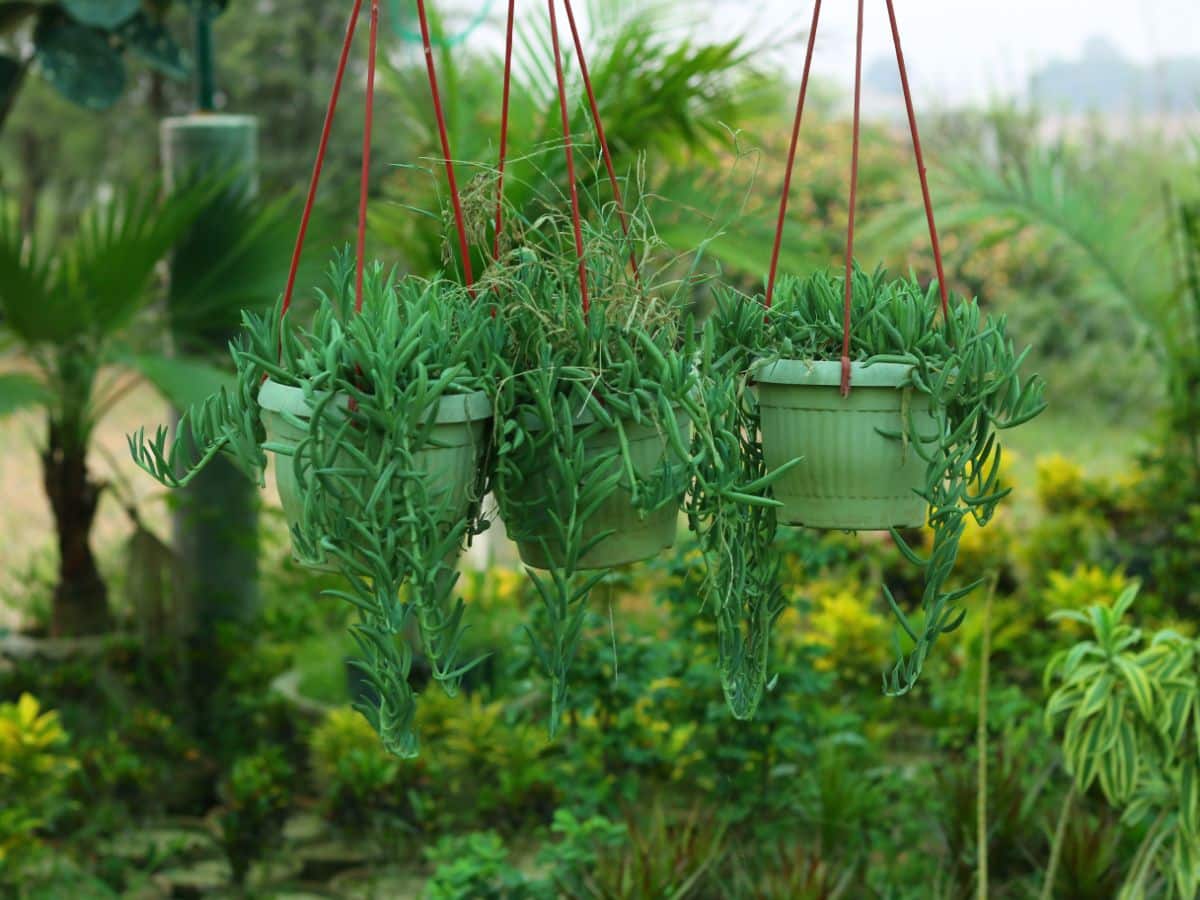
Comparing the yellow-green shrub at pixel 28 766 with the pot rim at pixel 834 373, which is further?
the yellow-green shrub at pixel 28 766

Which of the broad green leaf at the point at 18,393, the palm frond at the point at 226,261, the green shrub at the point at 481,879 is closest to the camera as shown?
the green shrub at the point at 481,879

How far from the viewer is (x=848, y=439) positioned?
1299mm

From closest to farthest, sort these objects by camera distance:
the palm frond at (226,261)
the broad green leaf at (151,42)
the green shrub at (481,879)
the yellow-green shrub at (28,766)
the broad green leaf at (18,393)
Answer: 1. the green shrub at (481,879)
2. the yellow-green shrub at (28,766)
3. the broad green leaf at (18,393)
4. the palm frond at (226,261)
5. the broad green leaf at (151,42)

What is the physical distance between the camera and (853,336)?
1341 mm

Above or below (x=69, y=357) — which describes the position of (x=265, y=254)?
above

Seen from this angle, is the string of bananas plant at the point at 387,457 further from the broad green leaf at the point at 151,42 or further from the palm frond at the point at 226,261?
the broad green leaf at the point at 151,42

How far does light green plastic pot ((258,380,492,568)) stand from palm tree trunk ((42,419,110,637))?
294 centimetres

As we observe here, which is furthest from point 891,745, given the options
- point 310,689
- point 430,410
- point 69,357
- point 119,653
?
point 430,410

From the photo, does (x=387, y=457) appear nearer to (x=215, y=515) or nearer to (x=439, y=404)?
(x=439, y=404)

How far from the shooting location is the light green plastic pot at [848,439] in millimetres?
1298

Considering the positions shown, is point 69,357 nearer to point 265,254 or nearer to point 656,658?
point 265,254

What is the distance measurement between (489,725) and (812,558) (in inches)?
44.4

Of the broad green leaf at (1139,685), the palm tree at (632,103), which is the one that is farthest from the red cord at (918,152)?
the palm tree at (632,103)

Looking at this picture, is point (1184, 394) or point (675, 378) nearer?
point (675, 378)
